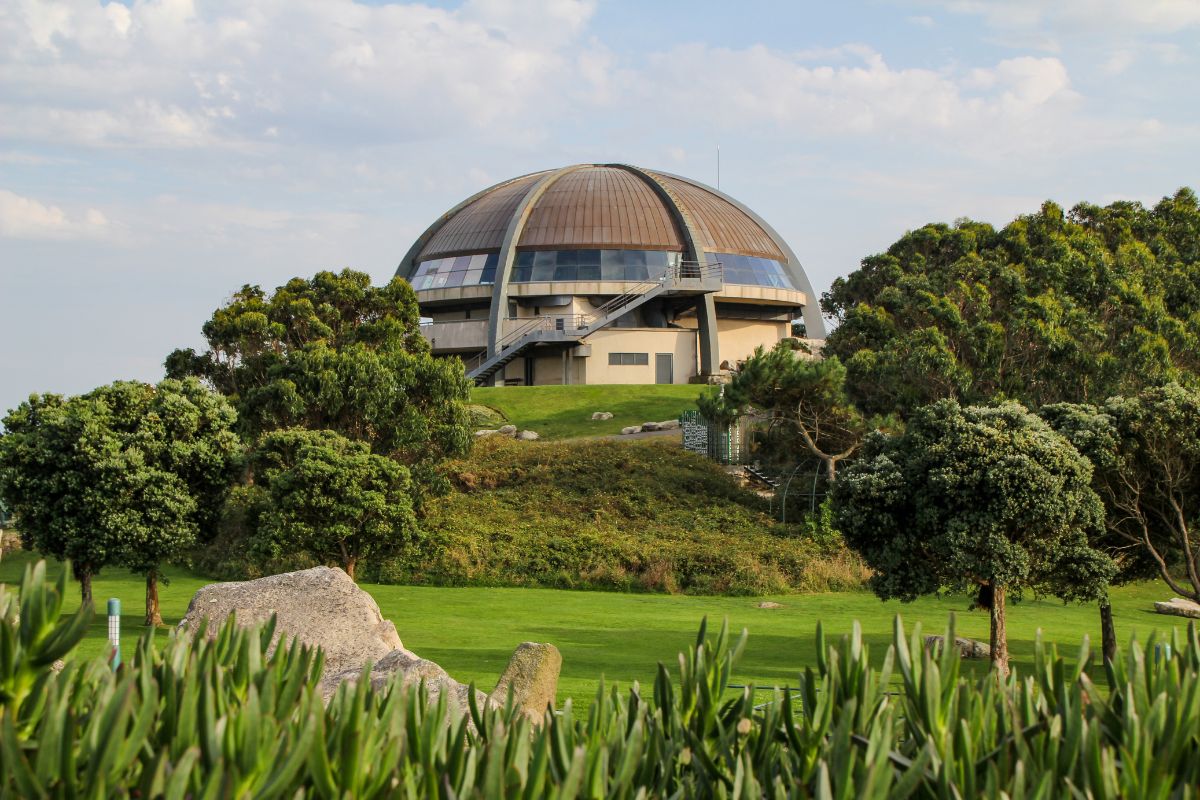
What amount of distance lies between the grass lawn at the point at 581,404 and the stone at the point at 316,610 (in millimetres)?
34211

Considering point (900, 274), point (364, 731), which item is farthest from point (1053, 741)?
point (900, 274)

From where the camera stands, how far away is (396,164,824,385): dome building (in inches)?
2726

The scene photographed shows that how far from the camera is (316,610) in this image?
1938 centimetres

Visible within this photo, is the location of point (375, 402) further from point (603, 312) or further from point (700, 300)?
point (700, 300)

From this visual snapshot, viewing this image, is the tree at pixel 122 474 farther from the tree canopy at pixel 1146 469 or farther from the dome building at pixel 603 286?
the dome building at pixel 603 286

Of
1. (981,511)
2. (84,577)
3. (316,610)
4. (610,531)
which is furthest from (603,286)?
(316,610)

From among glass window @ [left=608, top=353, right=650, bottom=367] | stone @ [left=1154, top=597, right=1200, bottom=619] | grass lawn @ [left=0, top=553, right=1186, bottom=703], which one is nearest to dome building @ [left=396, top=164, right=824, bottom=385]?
glass window @ [left=608, top=353, right=650, bottom=367]

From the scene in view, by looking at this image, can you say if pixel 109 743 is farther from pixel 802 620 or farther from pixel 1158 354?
pixel 1158 354

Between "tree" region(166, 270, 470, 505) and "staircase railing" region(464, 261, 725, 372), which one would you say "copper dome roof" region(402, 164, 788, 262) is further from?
"tree" region(166, 270, 470, 505)

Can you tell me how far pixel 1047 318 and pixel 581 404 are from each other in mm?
28908

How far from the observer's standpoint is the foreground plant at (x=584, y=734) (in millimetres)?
4660

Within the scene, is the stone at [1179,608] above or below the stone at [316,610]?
below

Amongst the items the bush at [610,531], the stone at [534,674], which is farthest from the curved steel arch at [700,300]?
the stone at [534,674]

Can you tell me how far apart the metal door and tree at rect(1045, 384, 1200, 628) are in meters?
47.0
